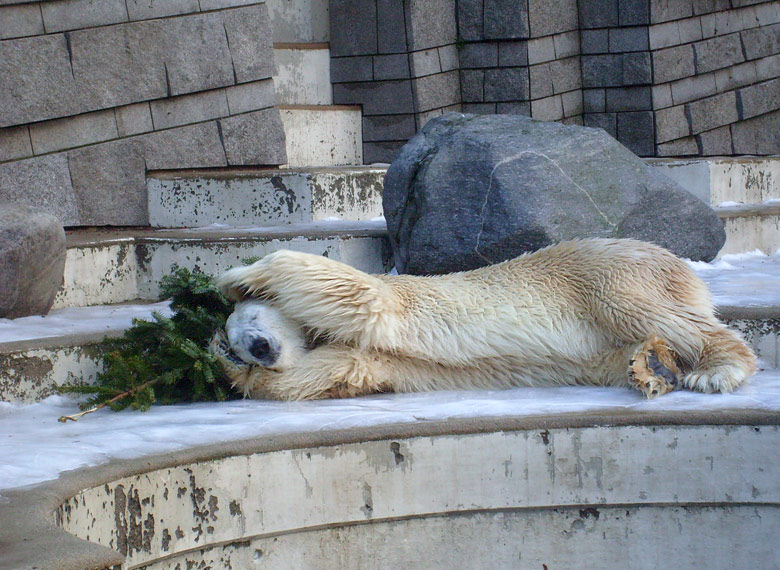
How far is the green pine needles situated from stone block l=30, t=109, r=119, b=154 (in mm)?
2235

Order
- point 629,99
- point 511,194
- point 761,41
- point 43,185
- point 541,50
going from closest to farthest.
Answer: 1. point 511,194
2. point 43,185
3. point 541,50
4. point 629,99
5. point 761,41

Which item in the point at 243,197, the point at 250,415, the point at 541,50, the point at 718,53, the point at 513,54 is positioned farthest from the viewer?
the point at 718,53

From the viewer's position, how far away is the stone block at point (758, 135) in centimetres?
940

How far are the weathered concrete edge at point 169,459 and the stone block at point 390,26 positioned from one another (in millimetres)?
5342

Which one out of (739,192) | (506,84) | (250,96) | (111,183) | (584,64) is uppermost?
(584,64)

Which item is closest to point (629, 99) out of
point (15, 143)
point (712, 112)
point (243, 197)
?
point (712, 112)

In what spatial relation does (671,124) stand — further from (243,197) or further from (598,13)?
(243,197)

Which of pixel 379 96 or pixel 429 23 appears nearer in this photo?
pixel 429 23

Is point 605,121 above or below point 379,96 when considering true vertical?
below

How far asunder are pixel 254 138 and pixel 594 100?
139 inches

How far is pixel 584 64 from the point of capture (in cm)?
859

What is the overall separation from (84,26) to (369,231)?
196cm

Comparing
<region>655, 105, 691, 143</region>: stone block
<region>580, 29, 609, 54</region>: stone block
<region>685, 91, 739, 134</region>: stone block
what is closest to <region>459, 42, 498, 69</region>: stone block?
<region>580, 29, 609, 54</region>: stone block

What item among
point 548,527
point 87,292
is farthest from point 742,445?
point 87,292
